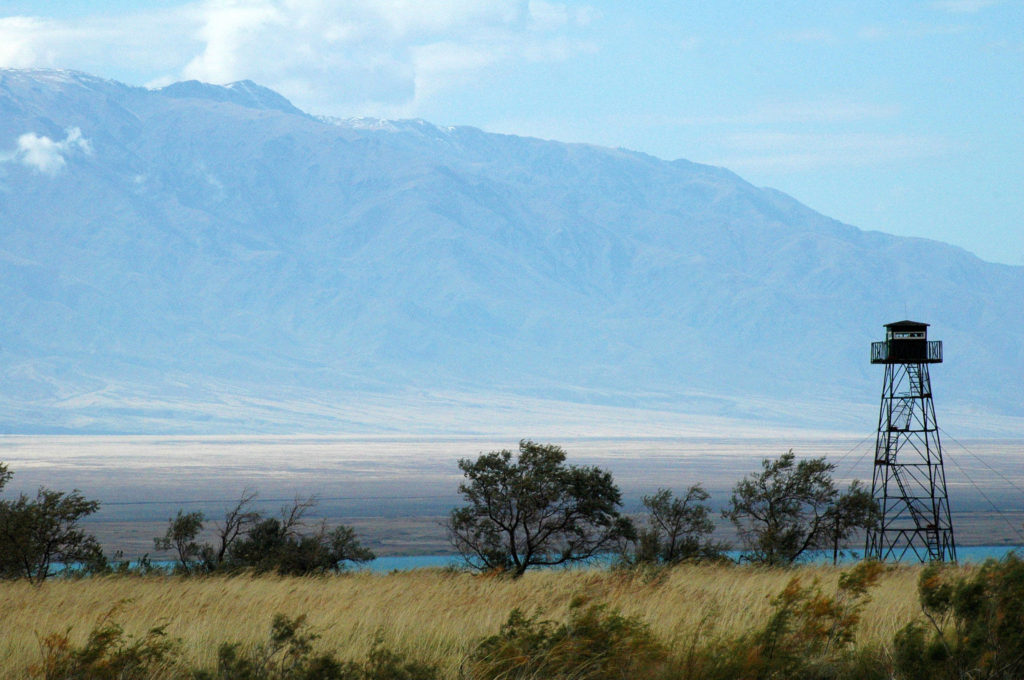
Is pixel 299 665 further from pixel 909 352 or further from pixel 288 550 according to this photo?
pixel 909 352

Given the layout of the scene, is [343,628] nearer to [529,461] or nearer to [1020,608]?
[1020,608]

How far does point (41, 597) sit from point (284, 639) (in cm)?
489

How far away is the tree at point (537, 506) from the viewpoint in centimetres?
2712

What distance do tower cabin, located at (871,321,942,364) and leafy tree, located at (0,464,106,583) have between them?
2285 cm

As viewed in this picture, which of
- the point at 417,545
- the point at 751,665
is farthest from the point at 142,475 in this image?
the point at 751,665

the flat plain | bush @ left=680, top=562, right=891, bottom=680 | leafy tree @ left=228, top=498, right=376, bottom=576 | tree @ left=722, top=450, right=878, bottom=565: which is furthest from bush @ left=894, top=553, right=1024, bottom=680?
the flat plain

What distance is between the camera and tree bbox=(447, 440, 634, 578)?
27125mm

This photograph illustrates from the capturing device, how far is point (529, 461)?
91.8 feet

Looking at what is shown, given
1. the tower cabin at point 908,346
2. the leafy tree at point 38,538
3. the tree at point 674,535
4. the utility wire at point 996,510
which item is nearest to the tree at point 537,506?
the tree at point 674,535

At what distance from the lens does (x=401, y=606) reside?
1198 centimetres

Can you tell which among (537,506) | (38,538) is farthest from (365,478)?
(38,538)

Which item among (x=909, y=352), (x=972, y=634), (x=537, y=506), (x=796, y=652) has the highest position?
(x=909, y=352)

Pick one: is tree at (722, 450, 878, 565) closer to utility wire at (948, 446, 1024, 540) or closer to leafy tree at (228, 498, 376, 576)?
leafy tree at (228, 498, 376, 576)

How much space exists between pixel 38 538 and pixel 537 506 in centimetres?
1067
